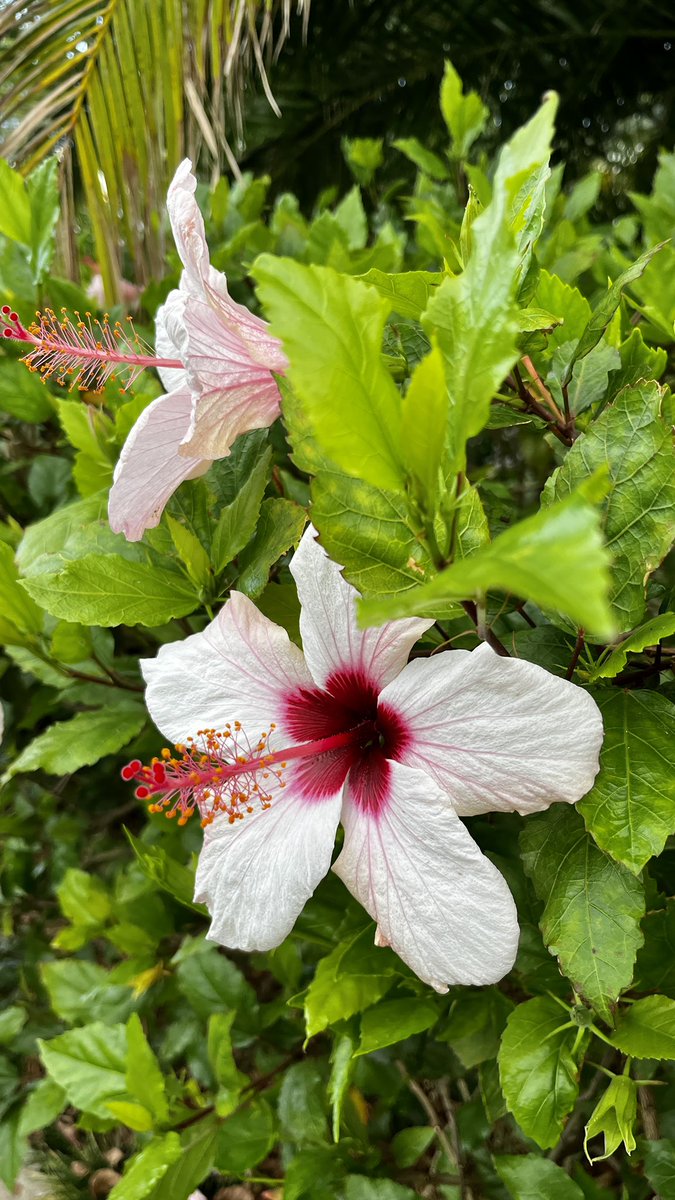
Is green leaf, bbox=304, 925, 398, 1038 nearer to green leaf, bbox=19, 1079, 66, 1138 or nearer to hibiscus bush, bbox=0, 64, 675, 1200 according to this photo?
hibiscus bush, bbox=0, 64, 675, 1200

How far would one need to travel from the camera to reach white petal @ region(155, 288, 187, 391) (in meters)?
0.66

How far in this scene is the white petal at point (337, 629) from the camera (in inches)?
26.3

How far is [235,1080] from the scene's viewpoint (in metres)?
1.06

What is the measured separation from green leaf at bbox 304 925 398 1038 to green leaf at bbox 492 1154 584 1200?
23 cm

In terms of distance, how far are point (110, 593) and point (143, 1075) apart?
0.56 meters

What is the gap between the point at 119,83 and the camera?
1954 mm

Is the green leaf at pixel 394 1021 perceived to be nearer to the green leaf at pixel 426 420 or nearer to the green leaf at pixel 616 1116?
the green leaf at pixel 616 1116

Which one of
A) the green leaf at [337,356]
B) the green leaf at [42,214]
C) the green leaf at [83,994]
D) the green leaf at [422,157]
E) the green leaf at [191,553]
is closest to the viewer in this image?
the green leaf at [337,356]

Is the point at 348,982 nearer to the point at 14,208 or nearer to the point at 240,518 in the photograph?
the point at 240,518

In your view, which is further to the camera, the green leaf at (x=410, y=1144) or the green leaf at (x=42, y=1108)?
the green leaf at (x=42, y=1108)

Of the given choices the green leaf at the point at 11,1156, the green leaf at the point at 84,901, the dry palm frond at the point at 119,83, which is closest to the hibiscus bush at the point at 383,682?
the green leaf at the point at 84,901

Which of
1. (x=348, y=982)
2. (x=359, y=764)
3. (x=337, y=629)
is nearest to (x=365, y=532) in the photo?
(x=337, y=629)

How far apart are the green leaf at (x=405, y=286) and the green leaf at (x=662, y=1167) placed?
0.79 metres

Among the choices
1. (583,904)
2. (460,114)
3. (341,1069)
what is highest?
(460,114)
